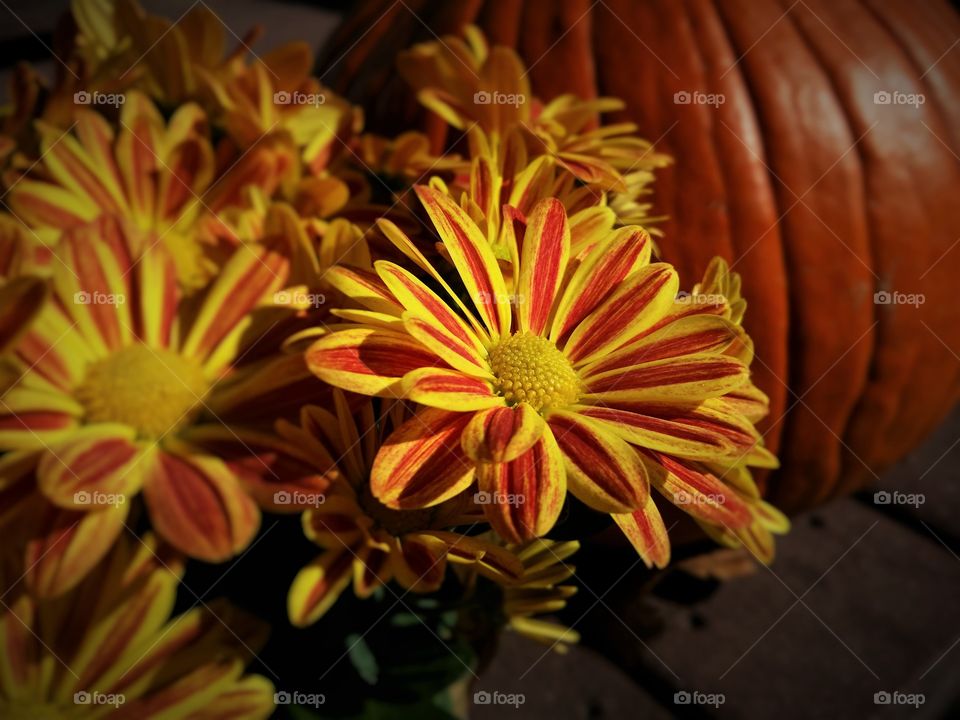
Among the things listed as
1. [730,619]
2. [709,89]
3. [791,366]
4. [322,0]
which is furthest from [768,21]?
[322,0]

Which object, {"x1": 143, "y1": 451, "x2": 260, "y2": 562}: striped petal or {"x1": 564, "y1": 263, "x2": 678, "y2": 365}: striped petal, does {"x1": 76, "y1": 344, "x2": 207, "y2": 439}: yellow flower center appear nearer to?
{"x1": 143, "y1": 451, "x2": 260, "y2": 562}: striped petal

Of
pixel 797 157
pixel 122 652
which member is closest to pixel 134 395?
pixel 122 652

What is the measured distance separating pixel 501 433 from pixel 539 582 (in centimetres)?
13

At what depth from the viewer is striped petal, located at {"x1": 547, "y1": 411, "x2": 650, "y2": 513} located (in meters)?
0.30

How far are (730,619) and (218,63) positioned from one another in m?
0.74

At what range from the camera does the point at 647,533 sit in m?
0.33

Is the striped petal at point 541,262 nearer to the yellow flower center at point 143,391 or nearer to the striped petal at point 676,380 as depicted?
the striped petal at point 676,380

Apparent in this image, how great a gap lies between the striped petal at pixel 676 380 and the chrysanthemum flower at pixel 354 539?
9cm

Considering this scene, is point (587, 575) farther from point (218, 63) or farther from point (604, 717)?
point (218, 63)

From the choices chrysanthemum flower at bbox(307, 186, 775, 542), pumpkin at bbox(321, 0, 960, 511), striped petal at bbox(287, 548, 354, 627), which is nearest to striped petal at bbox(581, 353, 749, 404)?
chrysanthemum flower at bbox(307, 186, 775, 542)

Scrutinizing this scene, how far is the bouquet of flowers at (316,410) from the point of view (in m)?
0.31

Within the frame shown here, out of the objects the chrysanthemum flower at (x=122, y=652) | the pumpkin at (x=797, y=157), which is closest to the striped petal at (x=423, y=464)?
the chrysanthemum flower at (x=122, y=652)

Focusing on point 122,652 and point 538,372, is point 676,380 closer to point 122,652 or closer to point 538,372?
point 538,372

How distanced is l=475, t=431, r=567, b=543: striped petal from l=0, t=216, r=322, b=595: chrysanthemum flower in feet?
0.34
